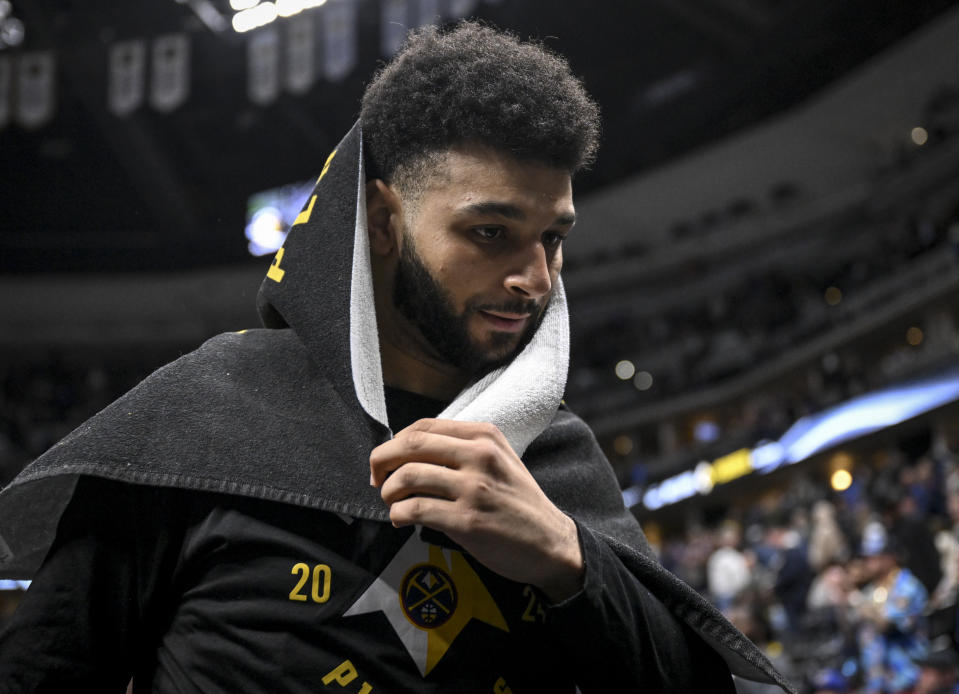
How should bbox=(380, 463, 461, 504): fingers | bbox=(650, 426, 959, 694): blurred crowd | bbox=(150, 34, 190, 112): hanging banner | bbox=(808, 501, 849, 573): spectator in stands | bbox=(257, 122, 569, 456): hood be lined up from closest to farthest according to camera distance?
1. bbox=(380, 463, 461, 504): fingers
2. bbox=(257, 122, 569, 456): hood
3. bbox=(650, 426, 959, 694): blurred crowd
4. bbox=(808, 501, 849, 573): spectator in stands
5. bbox=(150, 34, 190, 112): hanging banner

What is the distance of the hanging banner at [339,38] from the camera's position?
44.1ft

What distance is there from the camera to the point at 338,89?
1858 centimetres

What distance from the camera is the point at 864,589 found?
5969mm

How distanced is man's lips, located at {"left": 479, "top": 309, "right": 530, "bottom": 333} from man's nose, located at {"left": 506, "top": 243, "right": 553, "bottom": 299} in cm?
3

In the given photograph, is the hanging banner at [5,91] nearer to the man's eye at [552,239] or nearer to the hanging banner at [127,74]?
the hanging banner at [127,74]

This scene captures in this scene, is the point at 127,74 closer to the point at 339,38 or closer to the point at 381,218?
the point at 339,38

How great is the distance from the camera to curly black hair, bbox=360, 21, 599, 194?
1.32m

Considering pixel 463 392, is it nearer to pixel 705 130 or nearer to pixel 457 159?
pixel 457 159

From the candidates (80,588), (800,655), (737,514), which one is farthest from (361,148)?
(737,514)

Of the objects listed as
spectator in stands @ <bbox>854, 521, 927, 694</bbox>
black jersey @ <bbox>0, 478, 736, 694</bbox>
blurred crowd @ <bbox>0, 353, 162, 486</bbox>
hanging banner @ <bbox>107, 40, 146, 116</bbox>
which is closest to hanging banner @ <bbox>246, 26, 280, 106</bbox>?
hanging banner @ <bbox>107, 40, 146, 116</bbox>

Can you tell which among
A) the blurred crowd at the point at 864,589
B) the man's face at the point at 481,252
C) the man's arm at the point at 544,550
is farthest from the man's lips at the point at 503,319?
the blurred crowd at the point at 864,589

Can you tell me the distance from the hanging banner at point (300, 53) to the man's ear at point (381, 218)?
504 inches

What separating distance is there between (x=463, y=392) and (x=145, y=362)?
81.7 ft

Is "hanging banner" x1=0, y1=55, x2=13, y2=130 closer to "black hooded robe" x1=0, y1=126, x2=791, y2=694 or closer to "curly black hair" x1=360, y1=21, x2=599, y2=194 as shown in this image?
"curly black hair" x1=360, y1=21, x2=599, y2=194
